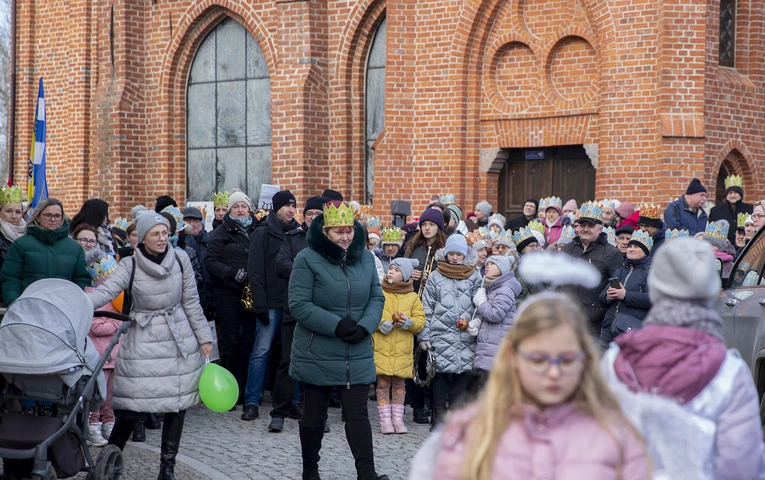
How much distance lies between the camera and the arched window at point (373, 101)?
19.0 meters

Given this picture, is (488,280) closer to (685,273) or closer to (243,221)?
(243,221)

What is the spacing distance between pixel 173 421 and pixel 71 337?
105 cm

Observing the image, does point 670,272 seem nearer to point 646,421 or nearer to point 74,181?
point 646,421

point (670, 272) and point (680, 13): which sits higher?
point (680, 13)

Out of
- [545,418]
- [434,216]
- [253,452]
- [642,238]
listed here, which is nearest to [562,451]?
[545,418]

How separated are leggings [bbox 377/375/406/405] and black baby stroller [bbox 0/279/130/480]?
326cm

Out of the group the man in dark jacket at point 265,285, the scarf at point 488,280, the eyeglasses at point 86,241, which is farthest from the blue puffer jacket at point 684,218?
the eyeglasses at point 86,241

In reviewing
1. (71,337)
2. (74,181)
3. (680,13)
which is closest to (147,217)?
(71,337)

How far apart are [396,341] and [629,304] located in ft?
7.01

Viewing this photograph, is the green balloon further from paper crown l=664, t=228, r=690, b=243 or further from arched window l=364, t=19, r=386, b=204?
arched window l=364, t=19, r=386, b=204

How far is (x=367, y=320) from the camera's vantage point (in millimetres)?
7516

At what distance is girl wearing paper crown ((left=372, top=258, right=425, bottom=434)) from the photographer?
9.81 m

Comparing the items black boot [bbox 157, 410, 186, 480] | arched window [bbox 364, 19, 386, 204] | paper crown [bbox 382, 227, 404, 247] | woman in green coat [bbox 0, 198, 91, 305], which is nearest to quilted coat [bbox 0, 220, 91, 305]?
woman in green coat [bbox 0, 198, 91, 305]

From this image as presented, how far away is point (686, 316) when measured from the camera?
3.45 meters
